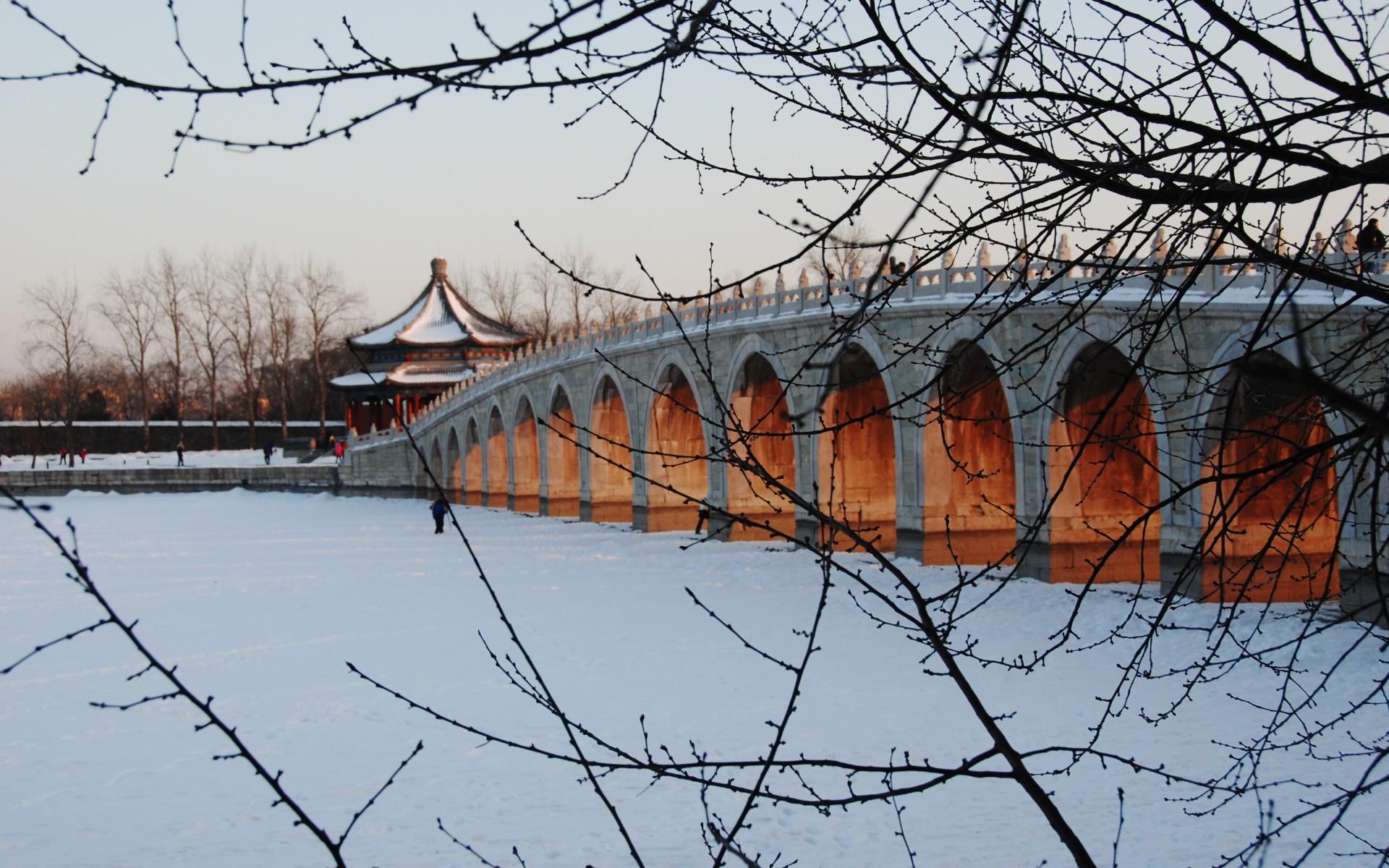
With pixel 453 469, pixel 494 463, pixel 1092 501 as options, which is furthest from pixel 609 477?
pixel 453 469

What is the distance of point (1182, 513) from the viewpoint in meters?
16.1

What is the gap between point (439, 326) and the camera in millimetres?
62031

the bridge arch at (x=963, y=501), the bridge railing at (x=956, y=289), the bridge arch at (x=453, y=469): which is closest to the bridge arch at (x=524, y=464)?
the bridge railing at (x=956, y=289)

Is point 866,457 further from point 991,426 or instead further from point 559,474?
point 559,474

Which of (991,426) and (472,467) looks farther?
(472,467)

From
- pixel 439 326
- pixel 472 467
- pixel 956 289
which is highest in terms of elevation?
pixel 439 326

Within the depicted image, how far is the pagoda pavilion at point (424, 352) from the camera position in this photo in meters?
58.8

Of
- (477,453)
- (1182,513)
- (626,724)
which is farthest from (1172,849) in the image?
(477,453)

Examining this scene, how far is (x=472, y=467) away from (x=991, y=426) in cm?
2987

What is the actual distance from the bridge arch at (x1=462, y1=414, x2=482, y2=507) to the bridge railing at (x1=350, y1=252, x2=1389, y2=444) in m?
1.93

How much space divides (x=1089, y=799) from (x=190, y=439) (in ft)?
233

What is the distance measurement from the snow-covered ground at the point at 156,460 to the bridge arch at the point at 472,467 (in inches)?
530

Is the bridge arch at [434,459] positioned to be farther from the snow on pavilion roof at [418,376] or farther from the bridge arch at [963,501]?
the bridge arch at [963,501]

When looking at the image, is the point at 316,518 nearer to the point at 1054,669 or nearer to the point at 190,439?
the point at 1054,669
